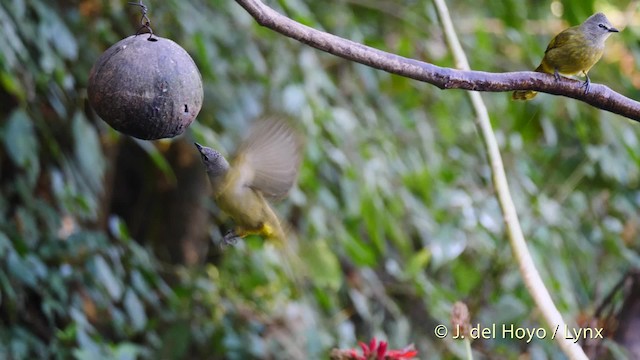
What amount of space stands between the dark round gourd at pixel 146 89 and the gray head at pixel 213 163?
15 cm

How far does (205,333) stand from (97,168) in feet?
2.74

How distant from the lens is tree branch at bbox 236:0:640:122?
53.4 inches

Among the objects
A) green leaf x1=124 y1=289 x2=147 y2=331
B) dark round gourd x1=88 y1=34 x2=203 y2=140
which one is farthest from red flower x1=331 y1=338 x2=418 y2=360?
green leaf x1=124 y1=289 x2=147 y2=331

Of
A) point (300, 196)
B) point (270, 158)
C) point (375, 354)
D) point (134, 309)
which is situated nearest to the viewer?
point (375, 354)

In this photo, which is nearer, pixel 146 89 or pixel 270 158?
pixel 146 89

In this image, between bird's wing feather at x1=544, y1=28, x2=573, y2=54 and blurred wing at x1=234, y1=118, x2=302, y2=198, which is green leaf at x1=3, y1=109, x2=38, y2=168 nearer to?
blurred wing at x1=234, y1=118, x2=302, y2=198

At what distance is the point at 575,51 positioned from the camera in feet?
6.67

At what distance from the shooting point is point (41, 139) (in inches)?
122

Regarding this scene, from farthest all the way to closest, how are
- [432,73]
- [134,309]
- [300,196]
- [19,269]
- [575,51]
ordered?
1. [300,196]
2. [134,309]
3. [19,269]
4. [575,51]
5. [432,73]

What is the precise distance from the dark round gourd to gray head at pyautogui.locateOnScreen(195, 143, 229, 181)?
0.50 ft

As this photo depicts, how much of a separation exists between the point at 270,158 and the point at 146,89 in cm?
40

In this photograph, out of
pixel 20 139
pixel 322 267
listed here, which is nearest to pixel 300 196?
pixel 322 267

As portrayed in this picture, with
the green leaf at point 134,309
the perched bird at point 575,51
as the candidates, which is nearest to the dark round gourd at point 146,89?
the perched bird at point 575,51

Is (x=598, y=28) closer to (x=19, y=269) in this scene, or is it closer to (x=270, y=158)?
(x=270, y=158)
